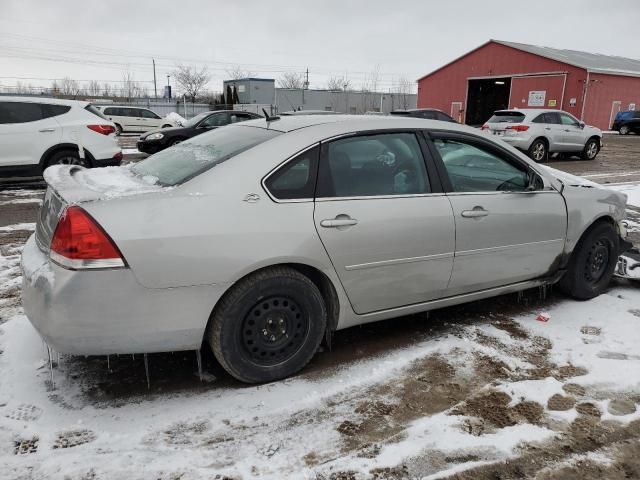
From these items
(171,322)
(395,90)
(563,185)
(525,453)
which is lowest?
(525,453)

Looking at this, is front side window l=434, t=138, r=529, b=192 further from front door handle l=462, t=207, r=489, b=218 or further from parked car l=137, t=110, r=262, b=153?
parked car l=137, t=110, r=262, b=153

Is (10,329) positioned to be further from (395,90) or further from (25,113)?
(395,90)

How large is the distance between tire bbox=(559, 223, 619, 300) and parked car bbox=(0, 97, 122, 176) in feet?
25.8

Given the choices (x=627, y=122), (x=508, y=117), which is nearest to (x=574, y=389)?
(x=508, y=117)

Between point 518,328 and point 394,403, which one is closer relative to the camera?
point 394,403

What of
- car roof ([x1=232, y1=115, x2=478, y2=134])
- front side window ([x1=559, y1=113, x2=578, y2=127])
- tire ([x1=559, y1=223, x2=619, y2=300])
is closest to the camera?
car roof ([x1=232, y1=115, x2=478, y2=134])

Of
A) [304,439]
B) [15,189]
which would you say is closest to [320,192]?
[304,439]

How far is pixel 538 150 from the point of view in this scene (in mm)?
15594

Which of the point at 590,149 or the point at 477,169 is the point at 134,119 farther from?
the point at 477,169

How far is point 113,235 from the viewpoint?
2600 millimetres

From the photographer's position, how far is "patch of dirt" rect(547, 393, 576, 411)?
2941mm

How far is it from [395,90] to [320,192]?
2812 inches

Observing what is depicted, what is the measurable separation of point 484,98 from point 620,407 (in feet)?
130

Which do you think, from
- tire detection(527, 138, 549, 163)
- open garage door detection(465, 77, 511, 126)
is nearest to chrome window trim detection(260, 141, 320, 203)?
tire detection(527, 138, 549, 163)
